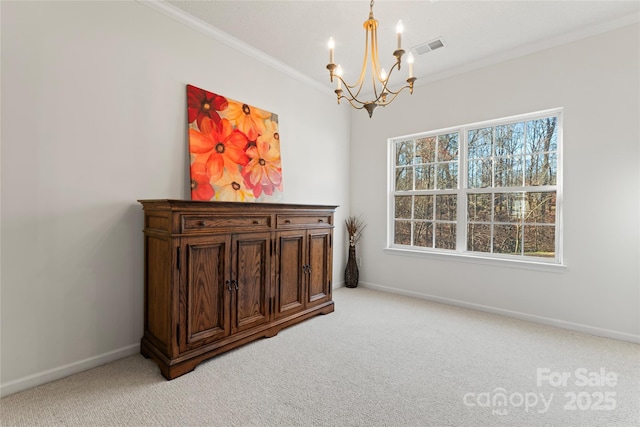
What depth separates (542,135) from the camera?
10.4 feet

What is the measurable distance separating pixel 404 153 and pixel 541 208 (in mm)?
1719

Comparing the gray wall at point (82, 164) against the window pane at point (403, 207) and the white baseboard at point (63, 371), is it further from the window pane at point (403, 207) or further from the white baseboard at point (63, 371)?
the window pane at point (403, 207)

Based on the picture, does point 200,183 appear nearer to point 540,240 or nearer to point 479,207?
point 479,207

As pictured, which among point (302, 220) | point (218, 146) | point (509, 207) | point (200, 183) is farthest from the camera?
point (509, 207)

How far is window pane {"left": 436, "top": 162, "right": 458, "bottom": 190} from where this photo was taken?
12.3ft

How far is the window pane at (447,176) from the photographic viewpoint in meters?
3.75

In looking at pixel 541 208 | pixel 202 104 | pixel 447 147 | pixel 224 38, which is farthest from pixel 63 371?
pixel 541 208

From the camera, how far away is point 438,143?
387 centimetres

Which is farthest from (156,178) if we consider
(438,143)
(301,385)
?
(438,143)

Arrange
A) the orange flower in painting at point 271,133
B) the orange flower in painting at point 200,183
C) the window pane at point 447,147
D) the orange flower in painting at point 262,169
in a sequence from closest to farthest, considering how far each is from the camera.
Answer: the orange flower in painting at point 200,183, the orange flower in painting at point 262,169, the orange flower in painting at point 271,133, the window pane at point 447,147

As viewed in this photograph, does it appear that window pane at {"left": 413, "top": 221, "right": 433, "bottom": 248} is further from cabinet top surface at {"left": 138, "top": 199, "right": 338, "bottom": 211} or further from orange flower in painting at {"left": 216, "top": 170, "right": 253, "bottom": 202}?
orange flower in painting at {"left": 216, "top": 170, "right": 253, "bottom": 202}

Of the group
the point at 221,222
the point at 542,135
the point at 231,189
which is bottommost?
the point at 221,222

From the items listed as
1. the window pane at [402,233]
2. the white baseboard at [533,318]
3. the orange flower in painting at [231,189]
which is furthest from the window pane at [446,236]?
the orange flower in painting at [231,189]

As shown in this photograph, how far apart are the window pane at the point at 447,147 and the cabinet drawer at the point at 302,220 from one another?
5.59 ft
